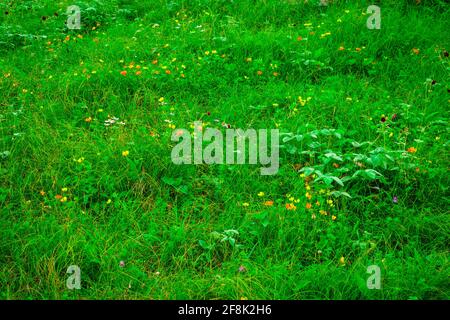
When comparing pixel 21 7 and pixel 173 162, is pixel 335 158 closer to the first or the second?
pixel 173 162

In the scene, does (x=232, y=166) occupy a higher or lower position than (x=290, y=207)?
higher

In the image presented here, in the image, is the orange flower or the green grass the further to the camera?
the orange flower

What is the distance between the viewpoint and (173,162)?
392 cm

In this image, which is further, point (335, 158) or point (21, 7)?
point (21, 7)

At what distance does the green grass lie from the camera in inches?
117

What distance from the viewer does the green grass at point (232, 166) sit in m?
2.98

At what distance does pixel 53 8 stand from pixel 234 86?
12.8ft

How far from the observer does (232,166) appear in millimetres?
3904

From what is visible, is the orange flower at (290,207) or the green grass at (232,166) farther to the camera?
the orange flower at (290,207)

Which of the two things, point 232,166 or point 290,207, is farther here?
point 232,166
